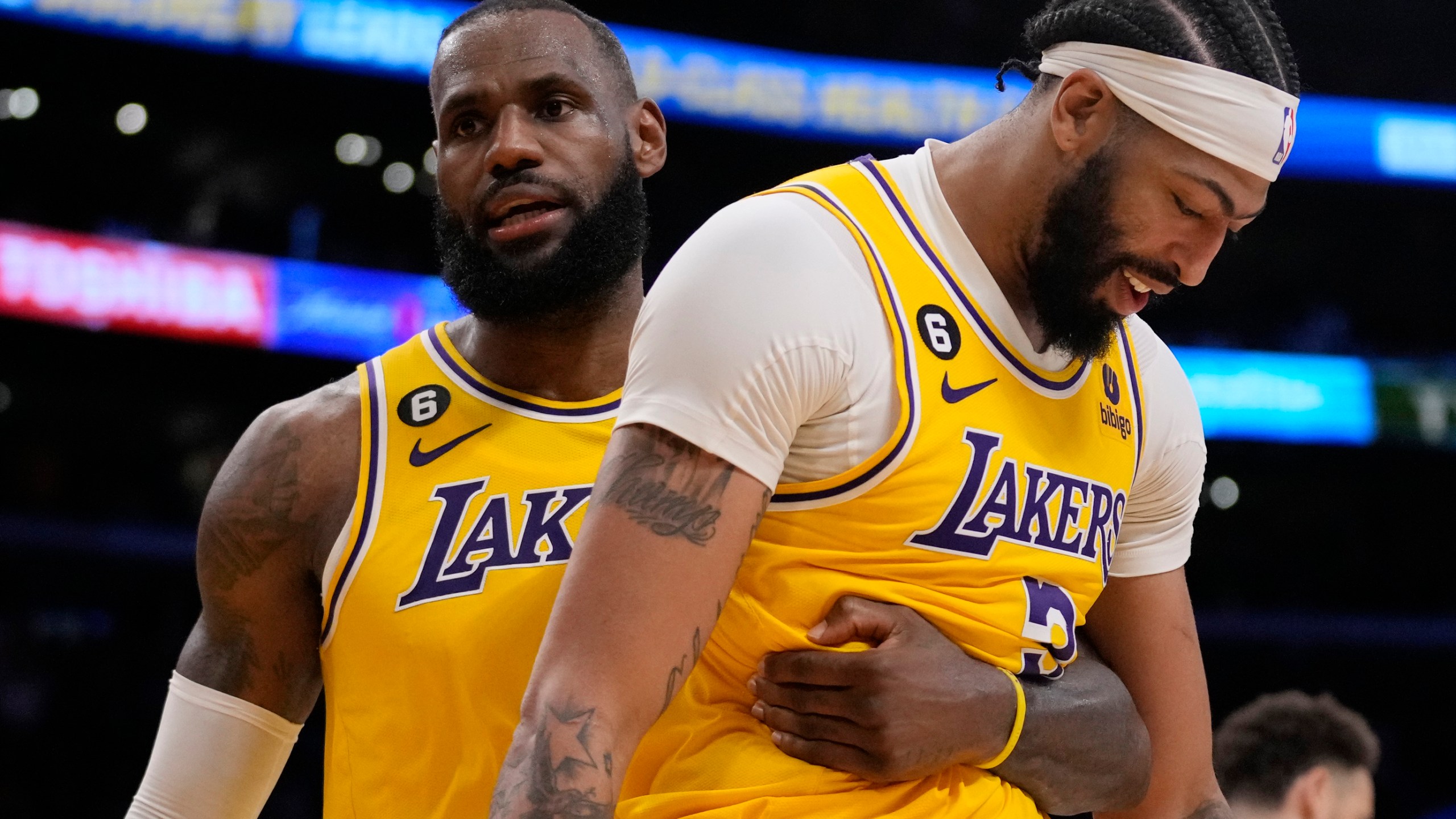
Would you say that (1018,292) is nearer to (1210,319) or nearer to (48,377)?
(48,377)

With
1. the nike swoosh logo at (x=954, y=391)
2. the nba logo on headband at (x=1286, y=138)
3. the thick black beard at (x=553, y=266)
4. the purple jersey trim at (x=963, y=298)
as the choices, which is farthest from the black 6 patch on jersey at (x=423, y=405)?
the nba logo on headband at (x=1286, y=138)

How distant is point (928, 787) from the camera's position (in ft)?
5.59

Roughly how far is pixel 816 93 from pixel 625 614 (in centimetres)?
1288

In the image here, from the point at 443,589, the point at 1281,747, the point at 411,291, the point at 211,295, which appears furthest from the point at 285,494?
the point at 411,291

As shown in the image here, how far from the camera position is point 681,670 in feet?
4.99

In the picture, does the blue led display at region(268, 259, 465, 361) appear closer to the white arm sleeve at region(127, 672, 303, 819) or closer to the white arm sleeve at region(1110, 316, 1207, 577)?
the white arm sleeve at region(127, 672, 303, 819)

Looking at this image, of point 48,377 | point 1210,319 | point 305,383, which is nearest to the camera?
point 48,377

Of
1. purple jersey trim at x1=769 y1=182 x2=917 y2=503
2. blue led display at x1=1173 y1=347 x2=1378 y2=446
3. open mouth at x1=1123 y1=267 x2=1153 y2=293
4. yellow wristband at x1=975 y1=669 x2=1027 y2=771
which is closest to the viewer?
purple jersey trim at x1=769 y1=182 x2=917 y2=503

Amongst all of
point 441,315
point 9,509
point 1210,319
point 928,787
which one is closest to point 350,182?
point 441,315

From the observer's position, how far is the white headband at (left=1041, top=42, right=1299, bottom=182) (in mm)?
1760

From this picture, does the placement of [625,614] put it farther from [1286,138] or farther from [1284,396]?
[1284,396]

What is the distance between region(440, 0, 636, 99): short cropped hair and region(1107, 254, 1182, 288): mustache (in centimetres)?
115

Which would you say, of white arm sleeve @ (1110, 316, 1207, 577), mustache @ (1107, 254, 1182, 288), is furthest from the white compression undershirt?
white arm sleeve @ (1110, 316, 1207, 577)

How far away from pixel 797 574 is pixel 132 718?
1061 centimetres
